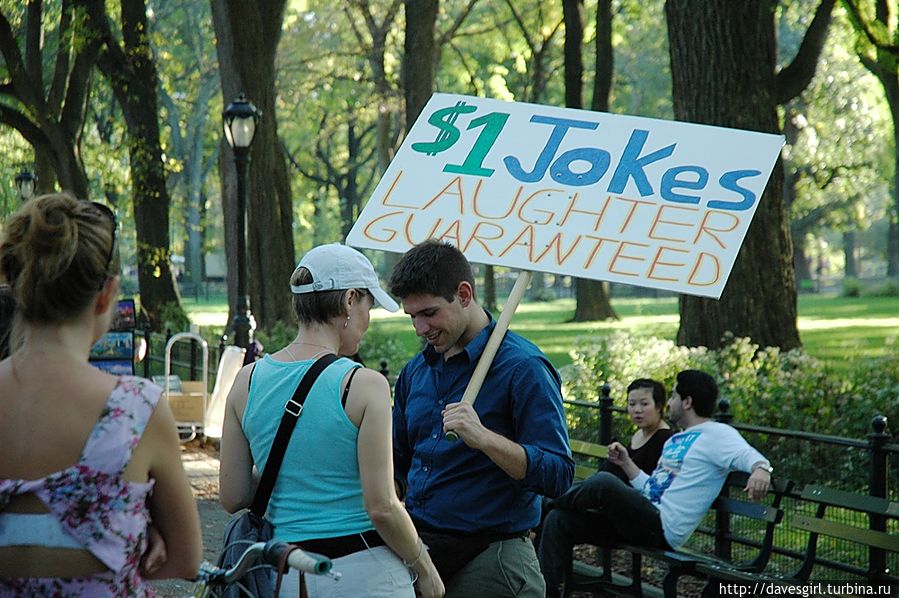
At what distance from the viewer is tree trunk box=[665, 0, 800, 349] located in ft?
42.5

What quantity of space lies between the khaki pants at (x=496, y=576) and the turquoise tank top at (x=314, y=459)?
0.70 metres

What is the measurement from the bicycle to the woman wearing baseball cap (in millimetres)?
241

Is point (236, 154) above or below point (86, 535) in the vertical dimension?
above

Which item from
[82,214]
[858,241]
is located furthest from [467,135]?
[858,241]

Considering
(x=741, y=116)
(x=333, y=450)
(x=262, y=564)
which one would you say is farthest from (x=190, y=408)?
(x=262, y=564)

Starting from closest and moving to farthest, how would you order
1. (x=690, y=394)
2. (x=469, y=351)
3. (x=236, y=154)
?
(x=469, y=351), (x=690, y=394), (x=236, y=154)

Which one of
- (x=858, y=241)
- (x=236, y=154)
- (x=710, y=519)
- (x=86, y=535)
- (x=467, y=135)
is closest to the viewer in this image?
(x=86, y=535)

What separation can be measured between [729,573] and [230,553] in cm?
352

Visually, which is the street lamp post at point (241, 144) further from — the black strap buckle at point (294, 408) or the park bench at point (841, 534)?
the black strap buckle at point (294, 408)

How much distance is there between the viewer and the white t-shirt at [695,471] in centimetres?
684

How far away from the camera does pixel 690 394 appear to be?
714 cm

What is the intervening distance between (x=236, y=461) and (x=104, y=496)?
1.09 meters

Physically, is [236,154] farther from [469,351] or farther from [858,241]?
[858,241]

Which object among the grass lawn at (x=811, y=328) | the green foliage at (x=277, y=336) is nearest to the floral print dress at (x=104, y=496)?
the green foliage at (x=277, y=336)
